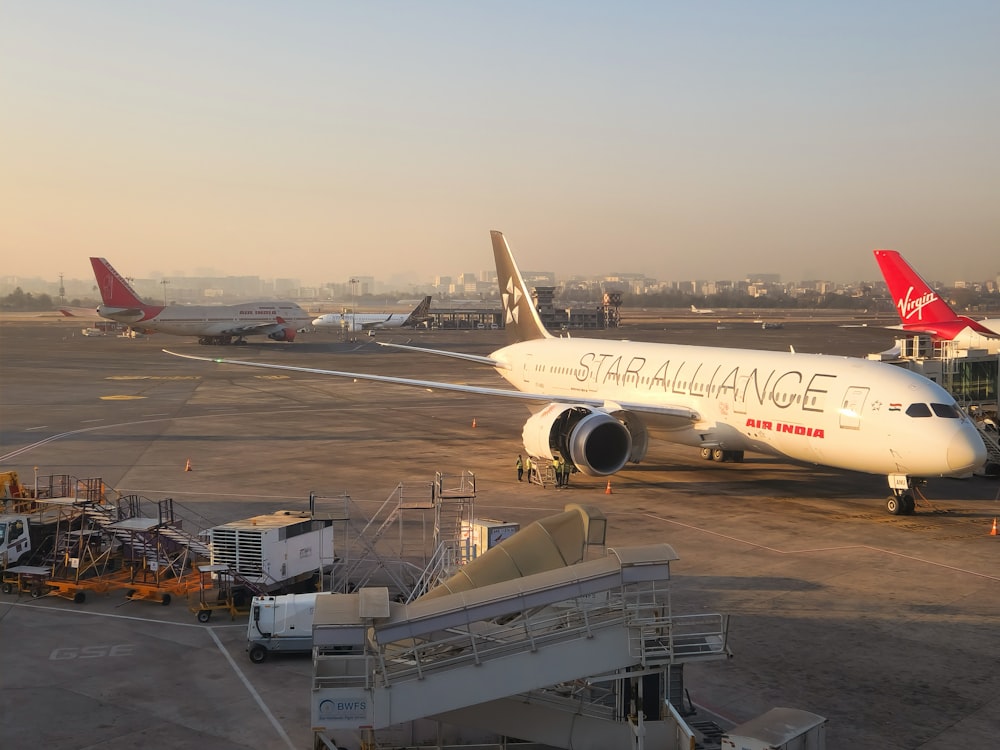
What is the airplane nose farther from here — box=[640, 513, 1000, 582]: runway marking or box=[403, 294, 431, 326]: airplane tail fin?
box=[403, 294, 431, 326]: airplane tail fin

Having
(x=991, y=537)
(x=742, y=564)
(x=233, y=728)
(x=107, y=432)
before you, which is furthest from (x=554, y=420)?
(x=107, y=432)

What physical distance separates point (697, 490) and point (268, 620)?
17.5 meters

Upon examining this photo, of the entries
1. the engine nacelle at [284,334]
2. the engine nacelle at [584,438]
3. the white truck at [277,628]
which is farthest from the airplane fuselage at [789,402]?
the engine nacelle at [284,334]

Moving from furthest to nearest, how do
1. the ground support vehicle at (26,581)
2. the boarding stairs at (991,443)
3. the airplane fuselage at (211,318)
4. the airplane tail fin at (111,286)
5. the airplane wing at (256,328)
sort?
the airplane wing at (256,328), the airplane fuselage at (211,318), the airplane tail fin at (111,286), the boarding stairs at (991,443), the ground support vehicle at (26,581)

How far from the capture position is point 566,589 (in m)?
12.2

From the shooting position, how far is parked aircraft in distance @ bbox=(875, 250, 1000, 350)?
4409cm

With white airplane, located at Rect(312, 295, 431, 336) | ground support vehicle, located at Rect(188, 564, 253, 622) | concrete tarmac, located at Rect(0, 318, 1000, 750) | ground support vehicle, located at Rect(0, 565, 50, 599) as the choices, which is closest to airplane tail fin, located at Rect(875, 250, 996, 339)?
concrete tarmac, located at Rect(0, 318, 1000, 750)

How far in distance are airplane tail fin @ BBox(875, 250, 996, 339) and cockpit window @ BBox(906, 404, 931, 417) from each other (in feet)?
69.2

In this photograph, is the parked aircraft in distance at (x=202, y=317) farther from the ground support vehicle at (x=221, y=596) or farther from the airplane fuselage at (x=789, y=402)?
the ground support vehicle at (x=221, y=596)

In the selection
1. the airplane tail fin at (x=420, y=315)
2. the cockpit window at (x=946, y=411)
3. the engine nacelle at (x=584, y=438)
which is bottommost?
the engine nacelle at (x=584, y=438)

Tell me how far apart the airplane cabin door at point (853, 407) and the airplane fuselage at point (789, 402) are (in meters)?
0.03

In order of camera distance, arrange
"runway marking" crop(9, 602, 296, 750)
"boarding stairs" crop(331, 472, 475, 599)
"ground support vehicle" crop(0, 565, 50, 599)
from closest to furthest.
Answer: "runway marking" crop(9, 602, 296, 750) → "boarding stairs" crop(331, 472, 475, 599) → "ground support vehicle" crop(0, 565, 50, 599)

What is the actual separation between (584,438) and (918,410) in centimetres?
936

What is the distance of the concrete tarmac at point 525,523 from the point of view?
14.3 meters
